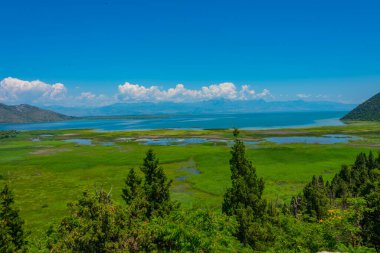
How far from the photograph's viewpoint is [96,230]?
18.3 metres

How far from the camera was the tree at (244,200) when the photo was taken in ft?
99.0

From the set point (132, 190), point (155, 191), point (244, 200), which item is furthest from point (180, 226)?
point (244, 200)

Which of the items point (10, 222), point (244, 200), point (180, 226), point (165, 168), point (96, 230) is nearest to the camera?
point (96, 230)

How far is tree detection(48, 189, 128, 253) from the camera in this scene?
60.2ft

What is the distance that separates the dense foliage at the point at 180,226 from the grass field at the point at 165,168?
15.5 meters

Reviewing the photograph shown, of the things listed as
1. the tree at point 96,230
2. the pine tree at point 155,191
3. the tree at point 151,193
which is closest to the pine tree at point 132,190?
the tree at point 151,193

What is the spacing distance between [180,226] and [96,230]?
5306 millimetres

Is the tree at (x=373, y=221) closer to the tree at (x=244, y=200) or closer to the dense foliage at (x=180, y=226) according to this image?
the dense foliage at (x=180, y=226)

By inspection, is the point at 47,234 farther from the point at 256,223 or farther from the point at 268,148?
the point at 268,148

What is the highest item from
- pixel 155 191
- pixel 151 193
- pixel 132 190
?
pixel 132 190

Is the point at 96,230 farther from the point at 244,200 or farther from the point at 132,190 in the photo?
the point at 244,200

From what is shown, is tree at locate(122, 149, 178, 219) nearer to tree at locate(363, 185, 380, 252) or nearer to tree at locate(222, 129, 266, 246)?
tree at locate(222, 129, 266, 246)

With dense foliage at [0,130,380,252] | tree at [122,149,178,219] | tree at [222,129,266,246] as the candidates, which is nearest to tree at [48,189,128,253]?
dense foliage at [0,130,380,252]

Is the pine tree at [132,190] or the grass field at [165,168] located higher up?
the pine tree at [132,190]
